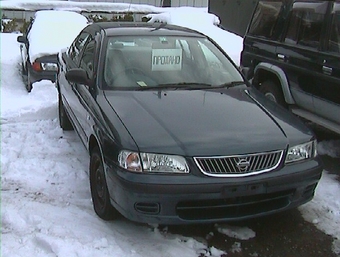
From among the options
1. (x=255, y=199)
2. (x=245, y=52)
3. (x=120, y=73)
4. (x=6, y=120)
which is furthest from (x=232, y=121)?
(x=6, y=120)

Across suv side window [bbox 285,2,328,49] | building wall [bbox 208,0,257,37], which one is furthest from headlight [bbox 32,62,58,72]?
building wall [bbox 208,0,257,37]

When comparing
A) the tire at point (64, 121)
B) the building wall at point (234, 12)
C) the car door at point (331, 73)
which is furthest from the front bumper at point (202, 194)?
the building wall at point (234, 12)

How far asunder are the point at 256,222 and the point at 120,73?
75.3 inches

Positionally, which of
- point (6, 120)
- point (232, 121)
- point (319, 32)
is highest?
A: point (319, 32)

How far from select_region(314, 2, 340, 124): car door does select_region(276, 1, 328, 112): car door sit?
0.31 ft

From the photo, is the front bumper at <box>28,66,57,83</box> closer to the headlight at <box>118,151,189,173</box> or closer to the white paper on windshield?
the white paper on windshield

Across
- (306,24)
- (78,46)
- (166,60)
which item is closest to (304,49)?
(306,24)

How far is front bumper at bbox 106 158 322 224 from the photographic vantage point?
3.44 metres

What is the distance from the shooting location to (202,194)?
11.3 ft

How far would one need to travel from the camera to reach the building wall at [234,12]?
14.7 m

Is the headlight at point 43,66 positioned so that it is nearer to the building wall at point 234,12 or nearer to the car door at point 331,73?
the car door at point 331,73

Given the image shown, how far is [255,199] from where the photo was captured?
3670mm

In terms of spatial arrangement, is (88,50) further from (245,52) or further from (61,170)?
(245,52)

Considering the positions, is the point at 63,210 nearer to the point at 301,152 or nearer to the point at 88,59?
the point at 88,59
